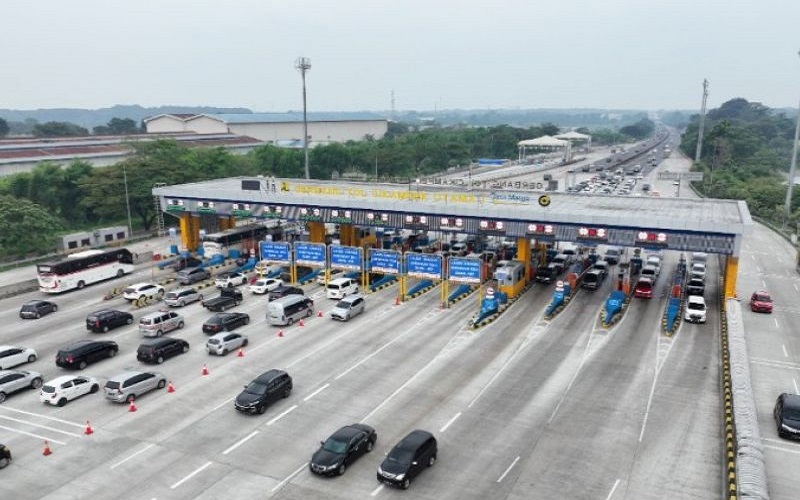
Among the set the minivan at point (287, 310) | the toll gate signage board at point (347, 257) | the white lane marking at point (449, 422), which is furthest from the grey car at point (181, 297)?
the white lane marking at point (449, 422)

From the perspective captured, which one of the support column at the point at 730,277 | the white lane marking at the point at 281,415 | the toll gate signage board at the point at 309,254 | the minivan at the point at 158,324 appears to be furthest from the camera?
the toll gate signage board at the point at 309,254

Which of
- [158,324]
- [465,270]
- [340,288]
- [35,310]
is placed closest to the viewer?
[158,324]

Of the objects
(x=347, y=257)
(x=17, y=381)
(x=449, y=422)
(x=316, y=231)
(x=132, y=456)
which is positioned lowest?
(x=132, y=456)

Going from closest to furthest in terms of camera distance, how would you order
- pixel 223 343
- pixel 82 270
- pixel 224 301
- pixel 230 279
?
pixel 223 343
pixel 224 301
pixel 230 279
pixel 82 270

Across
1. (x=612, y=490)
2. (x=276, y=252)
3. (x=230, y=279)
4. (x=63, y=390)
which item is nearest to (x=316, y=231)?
(x=276, y=252)

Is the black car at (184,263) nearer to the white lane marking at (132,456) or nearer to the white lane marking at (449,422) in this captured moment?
the white lane marking at (132,456)

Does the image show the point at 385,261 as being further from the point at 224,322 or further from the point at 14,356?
the point at 14,356

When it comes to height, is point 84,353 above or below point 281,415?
above

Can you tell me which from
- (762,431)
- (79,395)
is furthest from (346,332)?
(762,431)
